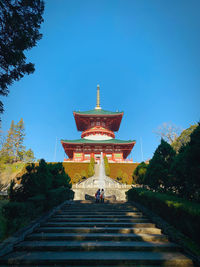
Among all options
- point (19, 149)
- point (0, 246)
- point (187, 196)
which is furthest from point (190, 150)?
point (19, 149)

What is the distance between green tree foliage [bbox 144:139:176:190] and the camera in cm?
820

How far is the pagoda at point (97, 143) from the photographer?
29109 millimetres

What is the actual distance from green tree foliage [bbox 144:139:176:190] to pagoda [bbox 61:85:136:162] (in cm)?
1971

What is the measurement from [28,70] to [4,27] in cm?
164

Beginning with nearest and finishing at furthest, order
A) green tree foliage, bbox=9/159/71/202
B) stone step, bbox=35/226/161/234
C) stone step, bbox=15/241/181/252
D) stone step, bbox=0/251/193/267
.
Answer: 1. stone step, bbox=0/251/193/267
2. stone step, bbox=15/241/181/252
3. stone step, bbox=35/226/161/234
4. green tree foliage, bbox=9/159/71/202

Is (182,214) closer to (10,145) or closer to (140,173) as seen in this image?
(140,173)

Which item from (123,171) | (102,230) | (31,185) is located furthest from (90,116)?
(102,230)

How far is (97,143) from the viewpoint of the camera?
2883cm

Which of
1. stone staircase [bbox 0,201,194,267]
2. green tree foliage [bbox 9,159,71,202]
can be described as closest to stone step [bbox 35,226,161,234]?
stone staircase [bbox 0,201,194,267]

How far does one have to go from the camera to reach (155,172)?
332 inches

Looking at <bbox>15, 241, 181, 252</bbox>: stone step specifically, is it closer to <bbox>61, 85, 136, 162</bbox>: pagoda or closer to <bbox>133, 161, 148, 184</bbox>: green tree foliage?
<bbox>133, 161, 148, 184</bbox>: green tree foliage

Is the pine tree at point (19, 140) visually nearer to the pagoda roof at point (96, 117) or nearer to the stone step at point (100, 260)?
the pagoda roof at point (96, 117)

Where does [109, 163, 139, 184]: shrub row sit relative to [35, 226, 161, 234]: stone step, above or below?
above

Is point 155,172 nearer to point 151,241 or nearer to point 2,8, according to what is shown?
point 151,241
